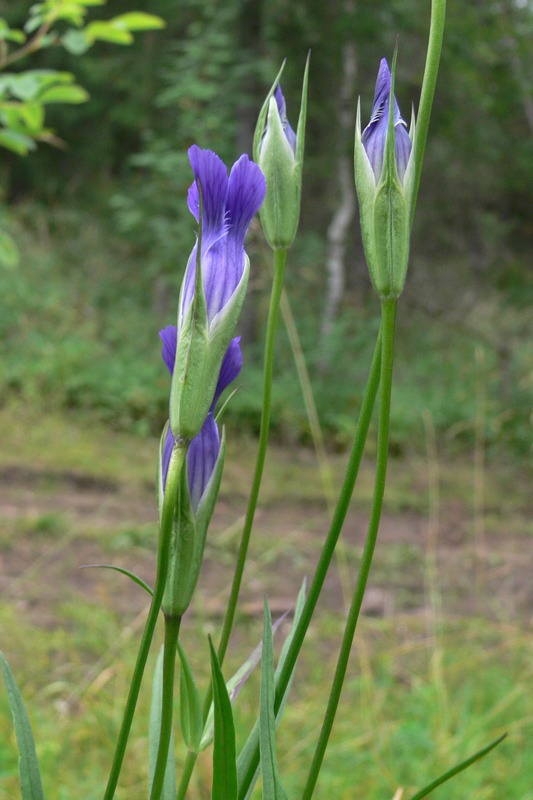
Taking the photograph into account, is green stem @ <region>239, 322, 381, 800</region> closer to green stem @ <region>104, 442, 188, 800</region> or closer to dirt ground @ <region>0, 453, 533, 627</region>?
green stem @ <region>104, 442, 188, 800</region>

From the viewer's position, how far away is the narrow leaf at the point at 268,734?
1.17ft

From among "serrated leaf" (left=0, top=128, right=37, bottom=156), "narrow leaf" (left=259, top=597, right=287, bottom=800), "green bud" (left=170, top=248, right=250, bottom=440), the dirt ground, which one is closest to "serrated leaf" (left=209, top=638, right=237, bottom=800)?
"narrow leaf" (left=259, top=597, right=287, bottom=800)

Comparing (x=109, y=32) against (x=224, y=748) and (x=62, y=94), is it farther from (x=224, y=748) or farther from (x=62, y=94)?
(x=224, y=748)

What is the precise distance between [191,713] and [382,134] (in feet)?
1.21

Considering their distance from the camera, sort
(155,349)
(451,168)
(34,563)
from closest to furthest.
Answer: (34,563), (155,349), (451,168)

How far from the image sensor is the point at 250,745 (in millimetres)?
427

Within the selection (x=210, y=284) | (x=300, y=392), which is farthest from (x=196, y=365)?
(x=300, y=392)

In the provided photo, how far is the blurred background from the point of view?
168 centimetres

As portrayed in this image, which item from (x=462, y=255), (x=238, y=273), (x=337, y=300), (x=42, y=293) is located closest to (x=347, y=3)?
(x=337, y=300)

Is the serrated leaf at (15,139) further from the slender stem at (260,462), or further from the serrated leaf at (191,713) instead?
the serrated leaf at (191,713)

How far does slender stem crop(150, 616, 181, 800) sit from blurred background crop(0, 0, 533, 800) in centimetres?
105

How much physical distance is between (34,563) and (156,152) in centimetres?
324

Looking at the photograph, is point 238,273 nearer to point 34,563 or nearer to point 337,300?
point 34,563

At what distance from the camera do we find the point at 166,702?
0.37 meters
